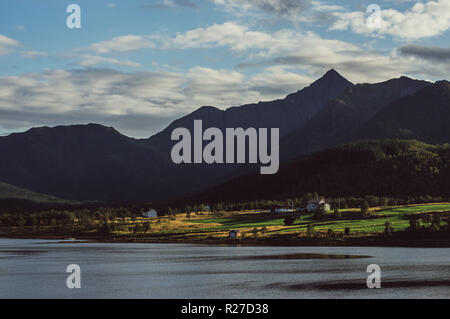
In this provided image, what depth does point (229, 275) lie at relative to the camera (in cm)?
10556

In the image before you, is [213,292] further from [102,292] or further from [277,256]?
[277,256]

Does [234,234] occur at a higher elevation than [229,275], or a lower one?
higher

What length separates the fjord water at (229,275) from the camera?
283ft

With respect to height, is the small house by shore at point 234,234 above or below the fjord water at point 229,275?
above

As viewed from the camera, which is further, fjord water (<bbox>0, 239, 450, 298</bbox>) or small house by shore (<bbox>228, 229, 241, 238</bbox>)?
small house by shore (<bbox>228, 229, 241, 238</bbox>)

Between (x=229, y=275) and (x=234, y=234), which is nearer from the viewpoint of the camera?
(x=229, y=275)

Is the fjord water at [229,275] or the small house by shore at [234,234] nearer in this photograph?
the fjord water at [229,275]

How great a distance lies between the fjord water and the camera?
283 ft

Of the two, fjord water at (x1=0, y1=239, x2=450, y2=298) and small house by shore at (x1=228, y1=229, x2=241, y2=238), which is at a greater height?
small house by shore at (x1=228, y1=229, x2=241, y2=238)

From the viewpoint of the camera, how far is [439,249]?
509 ft
